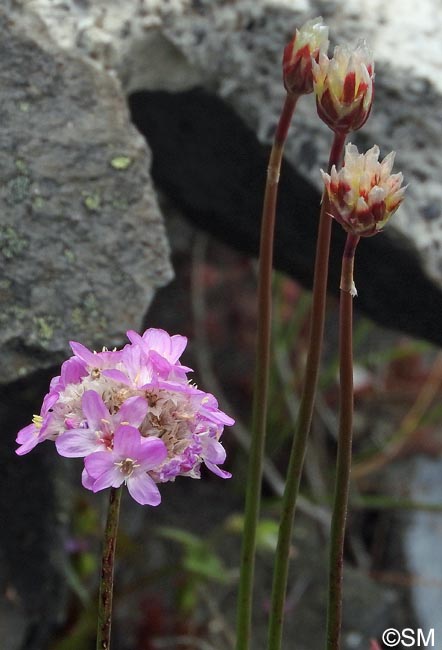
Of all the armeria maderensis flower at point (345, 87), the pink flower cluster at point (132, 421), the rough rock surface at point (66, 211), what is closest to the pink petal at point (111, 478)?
the pink flower cluster at point (132, 421)

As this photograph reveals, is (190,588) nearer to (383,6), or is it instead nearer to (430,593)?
(430,593)

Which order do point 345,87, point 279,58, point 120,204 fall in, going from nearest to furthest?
point 345,87, point 120,204, point 279,58

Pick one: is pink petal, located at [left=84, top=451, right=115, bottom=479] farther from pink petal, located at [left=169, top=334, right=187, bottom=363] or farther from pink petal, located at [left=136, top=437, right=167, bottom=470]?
pink petal, located at [left=169, top=334, right=187, bottom=363]

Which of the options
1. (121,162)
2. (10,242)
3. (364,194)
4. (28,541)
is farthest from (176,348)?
(28,541)

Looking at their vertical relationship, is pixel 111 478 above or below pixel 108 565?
above

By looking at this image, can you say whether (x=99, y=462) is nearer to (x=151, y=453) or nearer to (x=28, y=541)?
(x=151, y=453)

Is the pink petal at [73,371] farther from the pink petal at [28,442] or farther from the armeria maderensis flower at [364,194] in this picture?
the armeria maderensis flower at [364,194]
